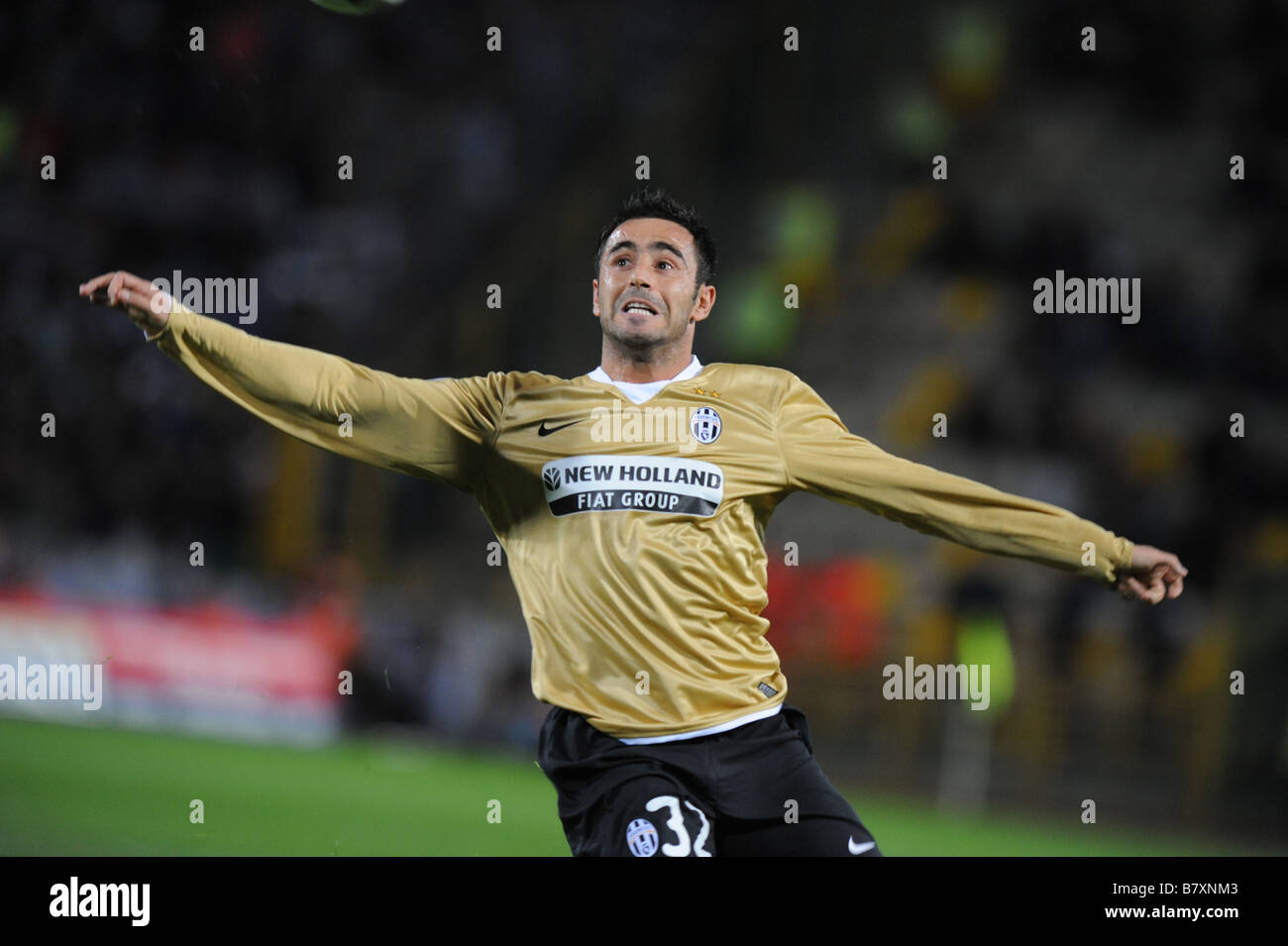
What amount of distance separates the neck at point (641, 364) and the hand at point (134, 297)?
126 cm

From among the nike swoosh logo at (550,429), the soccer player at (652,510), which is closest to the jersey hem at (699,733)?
the soccer player at (652,510)

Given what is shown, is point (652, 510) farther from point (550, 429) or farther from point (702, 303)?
point (702, 303)

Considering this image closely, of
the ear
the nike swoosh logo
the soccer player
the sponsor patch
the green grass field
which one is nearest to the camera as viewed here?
the soccer player

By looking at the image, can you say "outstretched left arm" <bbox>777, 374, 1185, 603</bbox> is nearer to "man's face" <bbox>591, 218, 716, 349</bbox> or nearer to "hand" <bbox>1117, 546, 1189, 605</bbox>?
"hand" <bbox>1117, 546, 1189, 605</bbox>

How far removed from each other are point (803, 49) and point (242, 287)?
726 cm

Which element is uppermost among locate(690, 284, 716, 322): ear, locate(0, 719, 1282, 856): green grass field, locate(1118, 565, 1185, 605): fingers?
locate(690, 284, 716, 322): ear

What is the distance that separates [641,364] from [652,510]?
1.59 feet


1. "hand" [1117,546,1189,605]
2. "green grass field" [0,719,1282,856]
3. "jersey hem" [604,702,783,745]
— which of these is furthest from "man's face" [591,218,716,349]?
"green grass field" [0,719,1282,856]

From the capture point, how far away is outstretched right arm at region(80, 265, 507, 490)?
4301mm

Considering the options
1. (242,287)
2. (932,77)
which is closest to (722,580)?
(242,287)

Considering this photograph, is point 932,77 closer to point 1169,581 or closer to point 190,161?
point 190,161

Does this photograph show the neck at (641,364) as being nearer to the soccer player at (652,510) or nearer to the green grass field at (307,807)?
the soccer player at (652,510)

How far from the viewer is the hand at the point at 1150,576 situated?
4594 millimetres

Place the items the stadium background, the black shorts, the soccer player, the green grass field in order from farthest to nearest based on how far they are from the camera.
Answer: the stadium background → the green grass field → the soccer player → the black shorts
